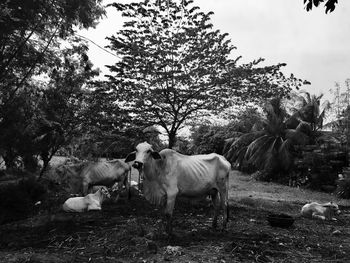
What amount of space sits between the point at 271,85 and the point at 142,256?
7.09 m

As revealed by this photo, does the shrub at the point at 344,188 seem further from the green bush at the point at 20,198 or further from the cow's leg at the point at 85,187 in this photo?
the green bush at the point at 20,198

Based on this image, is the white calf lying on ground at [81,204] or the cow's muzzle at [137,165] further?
the white calf lying on ground at [81,204]

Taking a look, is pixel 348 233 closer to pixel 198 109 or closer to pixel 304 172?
pixel 198 109

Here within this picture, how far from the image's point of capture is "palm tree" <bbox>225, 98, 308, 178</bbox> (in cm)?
2106

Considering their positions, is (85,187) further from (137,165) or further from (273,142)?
(273,142)

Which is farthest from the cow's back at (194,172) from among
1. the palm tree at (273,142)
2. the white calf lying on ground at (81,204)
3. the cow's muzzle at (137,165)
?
the palm tree at (273,142)

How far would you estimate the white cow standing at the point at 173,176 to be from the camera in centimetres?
614

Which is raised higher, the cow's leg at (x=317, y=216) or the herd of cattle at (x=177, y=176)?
the herd of cattle at (x=177, y=176)

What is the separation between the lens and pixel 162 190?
627 centimetres

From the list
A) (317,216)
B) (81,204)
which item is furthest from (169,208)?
(317,216)

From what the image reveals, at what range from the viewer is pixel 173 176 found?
20.5ft

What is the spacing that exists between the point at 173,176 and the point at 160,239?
107 centimetres

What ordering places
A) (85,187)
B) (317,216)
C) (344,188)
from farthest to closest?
(344,188)
(85,187)
(317,216)

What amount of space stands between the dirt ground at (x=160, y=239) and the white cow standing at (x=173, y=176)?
520 mm
